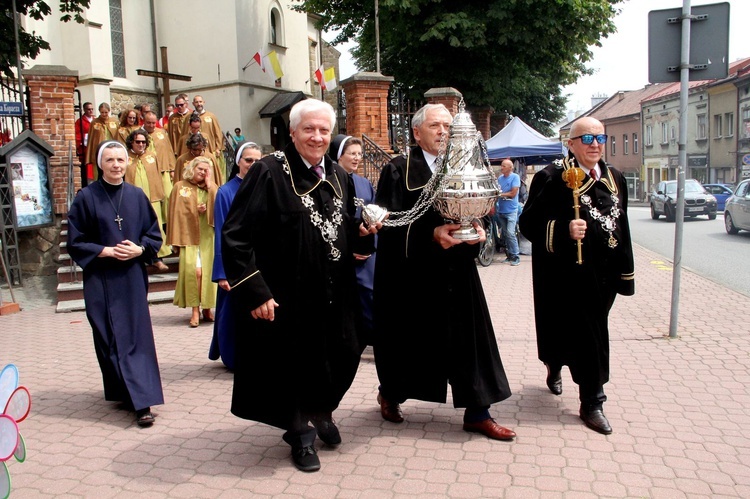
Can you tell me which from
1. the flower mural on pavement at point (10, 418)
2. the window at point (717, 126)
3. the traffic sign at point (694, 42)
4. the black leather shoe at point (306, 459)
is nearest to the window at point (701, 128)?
the window at point (717, 126)

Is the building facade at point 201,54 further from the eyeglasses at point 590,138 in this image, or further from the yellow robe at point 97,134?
the eyeglasses at point 590,138

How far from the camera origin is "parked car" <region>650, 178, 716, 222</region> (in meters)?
26.6

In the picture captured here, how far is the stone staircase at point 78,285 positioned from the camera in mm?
9811

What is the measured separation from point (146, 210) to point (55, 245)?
727 centimetres

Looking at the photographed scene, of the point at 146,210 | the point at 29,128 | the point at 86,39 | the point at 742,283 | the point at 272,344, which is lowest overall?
the point at 742,283

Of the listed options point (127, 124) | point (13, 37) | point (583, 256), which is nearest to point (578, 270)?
point (583, 256)

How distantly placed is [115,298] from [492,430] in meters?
2.74

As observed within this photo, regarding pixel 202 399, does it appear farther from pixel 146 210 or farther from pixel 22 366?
pixel 22 366

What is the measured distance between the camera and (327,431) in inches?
169

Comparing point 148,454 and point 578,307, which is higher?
point 578,307

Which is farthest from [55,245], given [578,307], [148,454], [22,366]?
[578,307]

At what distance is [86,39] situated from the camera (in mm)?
20531

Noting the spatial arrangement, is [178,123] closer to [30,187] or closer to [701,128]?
[30,187]

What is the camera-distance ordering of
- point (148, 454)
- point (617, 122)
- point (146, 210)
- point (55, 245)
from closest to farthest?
point (148, 454), point (146, 210), point (55, 245), point (617, 122)
